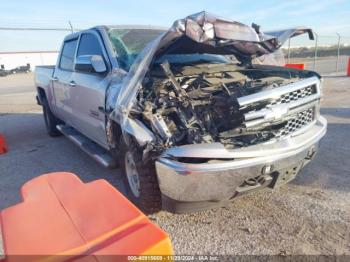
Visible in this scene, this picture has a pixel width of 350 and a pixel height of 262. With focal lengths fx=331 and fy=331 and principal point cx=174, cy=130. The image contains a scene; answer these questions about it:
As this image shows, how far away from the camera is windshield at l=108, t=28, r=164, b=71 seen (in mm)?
3907

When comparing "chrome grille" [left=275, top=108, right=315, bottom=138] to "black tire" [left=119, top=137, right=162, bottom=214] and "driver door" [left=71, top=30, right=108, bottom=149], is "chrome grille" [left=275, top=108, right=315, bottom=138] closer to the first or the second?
"black tire" [left=119, top=137, right=162, bottom=214]

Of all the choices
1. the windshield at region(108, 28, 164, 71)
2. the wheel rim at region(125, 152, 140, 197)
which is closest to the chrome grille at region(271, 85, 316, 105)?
the wheel rim at region(125, 152, 140, 197)

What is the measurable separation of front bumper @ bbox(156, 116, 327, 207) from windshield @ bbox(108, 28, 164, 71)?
5.25 feet

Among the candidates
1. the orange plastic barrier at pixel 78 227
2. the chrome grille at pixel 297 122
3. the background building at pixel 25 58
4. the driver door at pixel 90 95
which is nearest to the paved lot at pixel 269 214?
the driver door at pixel 90 95

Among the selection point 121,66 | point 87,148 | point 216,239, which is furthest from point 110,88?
point 216,239

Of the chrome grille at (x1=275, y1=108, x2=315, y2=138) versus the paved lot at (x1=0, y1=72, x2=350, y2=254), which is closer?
the paved lot at (x1=0, y1=72, x2=350, y2=254)

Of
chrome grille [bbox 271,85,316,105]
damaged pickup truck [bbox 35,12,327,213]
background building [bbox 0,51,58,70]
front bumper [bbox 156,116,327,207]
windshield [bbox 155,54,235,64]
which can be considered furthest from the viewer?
background building [bbox 0,51,58,70]

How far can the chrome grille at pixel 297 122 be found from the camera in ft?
9.99

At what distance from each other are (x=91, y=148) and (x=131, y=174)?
1353mm

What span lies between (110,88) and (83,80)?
1.02m

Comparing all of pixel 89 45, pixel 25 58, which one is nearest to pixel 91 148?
pixel 89 45

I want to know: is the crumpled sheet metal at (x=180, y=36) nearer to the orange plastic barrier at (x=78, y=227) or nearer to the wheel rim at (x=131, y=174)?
the wheel rim at (x=131, y=174)

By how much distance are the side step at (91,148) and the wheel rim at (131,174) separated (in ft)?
1.06

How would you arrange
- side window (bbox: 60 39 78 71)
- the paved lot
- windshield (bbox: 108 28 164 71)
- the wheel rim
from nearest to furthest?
the paved lot, the wheel rim, windshield (bbox: 108 28 164 71), side window (bbox: 60 39 78 71)
